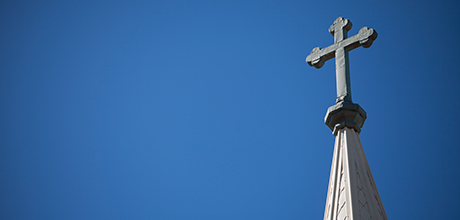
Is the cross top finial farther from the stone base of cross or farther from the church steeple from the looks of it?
the church steeple

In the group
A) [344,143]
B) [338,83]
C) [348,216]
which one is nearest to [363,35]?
[338,83]

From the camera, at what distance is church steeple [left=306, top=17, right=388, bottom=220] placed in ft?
22.6

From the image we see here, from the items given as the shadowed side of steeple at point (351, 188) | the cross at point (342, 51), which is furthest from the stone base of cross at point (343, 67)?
the shadowed side of steeple at point (351, 188)

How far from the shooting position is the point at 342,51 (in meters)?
9.98

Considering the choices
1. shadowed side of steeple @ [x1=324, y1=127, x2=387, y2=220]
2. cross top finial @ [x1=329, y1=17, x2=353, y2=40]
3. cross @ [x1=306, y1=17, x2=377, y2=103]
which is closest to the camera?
shadowed side of steeple @ [x1=324, y1=127, x2=387, y2=220]

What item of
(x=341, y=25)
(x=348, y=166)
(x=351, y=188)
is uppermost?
(x=341, y=25)

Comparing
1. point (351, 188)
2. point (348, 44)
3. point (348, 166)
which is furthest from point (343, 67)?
A: point (351, 188)

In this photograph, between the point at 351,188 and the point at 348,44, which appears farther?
the point at 348,44

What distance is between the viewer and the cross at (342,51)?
9.11 m

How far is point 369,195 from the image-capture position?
705cm

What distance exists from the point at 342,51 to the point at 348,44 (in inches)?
8.3

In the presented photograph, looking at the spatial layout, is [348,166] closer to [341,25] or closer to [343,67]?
[343,67]

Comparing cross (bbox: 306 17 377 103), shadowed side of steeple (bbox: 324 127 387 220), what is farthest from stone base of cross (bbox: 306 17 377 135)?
shadowed side of steeple (bbox: 324 127 387 220)

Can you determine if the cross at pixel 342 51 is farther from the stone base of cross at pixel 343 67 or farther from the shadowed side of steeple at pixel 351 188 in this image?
the shadowed side of steeple at pixel 351 188
